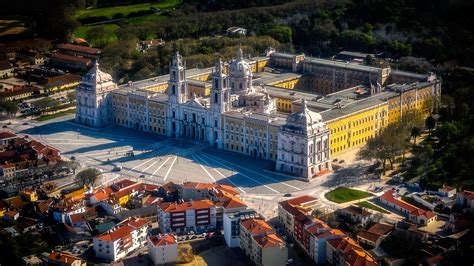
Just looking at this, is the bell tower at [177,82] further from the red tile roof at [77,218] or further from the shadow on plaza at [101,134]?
the red tile roof at [77,218]

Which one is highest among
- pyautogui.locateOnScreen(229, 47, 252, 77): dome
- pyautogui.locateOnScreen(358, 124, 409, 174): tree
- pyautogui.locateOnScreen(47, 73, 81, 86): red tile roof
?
pyautogui.locateOnScreen(229, 47, 252, 77): dome

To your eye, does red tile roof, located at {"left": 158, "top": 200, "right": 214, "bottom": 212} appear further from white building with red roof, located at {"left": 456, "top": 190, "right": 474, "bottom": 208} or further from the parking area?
white building with red roof, located at {"left": 456, "top": 190, "right": 474, "bottom": 208}

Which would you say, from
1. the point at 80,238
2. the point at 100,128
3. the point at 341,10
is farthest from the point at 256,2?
the point at 80,238

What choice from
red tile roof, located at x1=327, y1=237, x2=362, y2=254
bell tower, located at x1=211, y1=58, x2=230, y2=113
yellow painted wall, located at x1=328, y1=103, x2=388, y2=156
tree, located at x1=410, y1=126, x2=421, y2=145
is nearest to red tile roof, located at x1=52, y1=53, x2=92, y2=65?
bell tower, located at x1=211, y1=58, x2=230, y2=113

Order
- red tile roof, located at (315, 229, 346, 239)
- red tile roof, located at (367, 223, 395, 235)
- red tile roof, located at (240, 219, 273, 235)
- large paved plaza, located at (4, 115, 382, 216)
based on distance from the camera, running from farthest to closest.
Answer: large paved plaza, located at (4, 115, 382, 216)
red tile roof, located at (367, 223, 395, 235)
red tile roof, located at (240, 219, 273, 235)
red tile roof, located at (315, 229, 346, 239)

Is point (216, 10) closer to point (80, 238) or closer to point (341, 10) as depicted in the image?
point (341, 10)

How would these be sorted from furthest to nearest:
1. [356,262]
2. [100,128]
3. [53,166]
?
[100,128]
[53,166]
[356,262]

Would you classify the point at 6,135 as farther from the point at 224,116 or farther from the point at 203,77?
the point at 203,77
